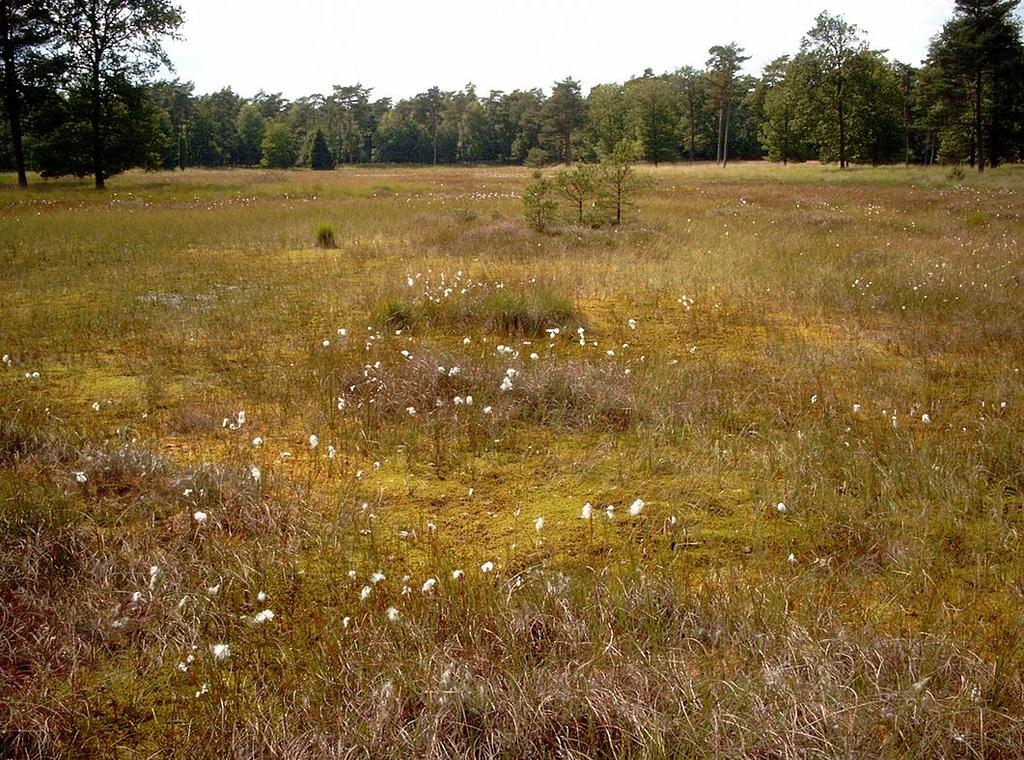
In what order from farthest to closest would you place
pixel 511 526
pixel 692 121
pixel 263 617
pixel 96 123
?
pixel 692 121
pixel 96 123
pixel 511 526
pixel 263 617

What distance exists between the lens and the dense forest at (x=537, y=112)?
3153 cm

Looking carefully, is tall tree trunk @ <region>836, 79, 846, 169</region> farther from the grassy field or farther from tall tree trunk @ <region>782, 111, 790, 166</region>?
the grassy field

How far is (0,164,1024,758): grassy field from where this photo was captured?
2.45 m

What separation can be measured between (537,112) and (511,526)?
98.4 metres

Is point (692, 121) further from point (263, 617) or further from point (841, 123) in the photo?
point (263, 617)

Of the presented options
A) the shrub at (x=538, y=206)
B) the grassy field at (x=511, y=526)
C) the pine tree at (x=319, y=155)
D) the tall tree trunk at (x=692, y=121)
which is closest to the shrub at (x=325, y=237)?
the shrub at (x=538, y=206)

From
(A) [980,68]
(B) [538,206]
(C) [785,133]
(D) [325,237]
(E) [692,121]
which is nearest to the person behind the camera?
(D) [325,237]

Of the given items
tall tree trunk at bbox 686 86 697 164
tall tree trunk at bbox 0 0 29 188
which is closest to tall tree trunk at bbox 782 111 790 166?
tall tree trunk at bbox 686 86 697 164

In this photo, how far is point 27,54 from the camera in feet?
97.1

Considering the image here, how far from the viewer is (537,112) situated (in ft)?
311

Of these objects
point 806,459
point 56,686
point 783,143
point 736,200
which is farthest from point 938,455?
point 783,143

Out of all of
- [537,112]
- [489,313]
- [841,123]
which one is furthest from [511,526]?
[537,112]

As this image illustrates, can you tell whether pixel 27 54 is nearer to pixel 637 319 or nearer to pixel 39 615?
pixel 637 319

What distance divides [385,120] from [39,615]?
370 ft
